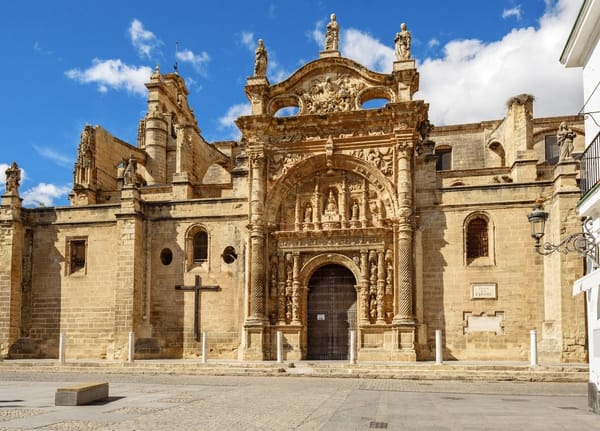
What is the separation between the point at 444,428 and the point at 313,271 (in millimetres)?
15153

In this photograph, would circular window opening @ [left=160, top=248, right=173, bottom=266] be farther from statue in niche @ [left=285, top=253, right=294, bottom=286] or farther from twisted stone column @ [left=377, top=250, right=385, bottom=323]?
twisted stone column @ [left=377, top=250, right=385, bottom=323]

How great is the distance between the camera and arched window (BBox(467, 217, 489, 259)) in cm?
2366

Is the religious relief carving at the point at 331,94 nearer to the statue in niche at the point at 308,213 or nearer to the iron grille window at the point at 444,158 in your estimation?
the statue in niche at the point at 308,213

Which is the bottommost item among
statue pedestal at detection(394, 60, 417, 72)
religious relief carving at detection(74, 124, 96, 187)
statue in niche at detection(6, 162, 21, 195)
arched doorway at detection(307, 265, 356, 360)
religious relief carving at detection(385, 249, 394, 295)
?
arched doorway at detection(307, 265, 356, 360)

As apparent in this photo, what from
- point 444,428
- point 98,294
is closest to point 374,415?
point 444,428

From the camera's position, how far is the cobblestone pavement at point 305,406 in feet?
32.3

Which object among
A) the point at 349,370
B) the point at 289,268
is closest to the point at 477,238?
the point at 289,268

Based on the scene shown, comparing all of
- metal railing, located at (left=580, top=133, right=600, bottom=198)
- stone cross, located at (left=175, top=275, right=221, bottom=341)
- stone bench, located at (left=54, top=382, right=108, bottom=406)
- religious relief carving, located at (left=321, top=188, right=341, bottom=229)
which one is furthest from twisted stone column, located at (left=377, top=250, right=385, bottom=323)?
stone bench, located at (left=54, top=382, right=108, bottom=406)

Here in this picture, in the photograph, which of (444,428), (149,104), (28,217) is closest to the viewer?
(444,428)

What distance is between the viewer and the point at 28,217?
27.6 meters

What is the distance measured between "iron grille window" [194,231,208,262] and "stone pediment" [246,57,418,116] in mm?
5249

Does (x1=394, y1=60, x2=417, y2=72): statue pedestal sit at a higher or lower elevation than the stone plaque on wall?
higher

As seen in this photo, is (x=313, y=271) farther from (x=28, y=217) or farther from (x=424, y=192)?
(x=28, y=217)

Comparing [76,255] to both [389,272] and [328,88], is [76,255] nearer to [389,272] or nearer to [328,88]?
[328,88]
